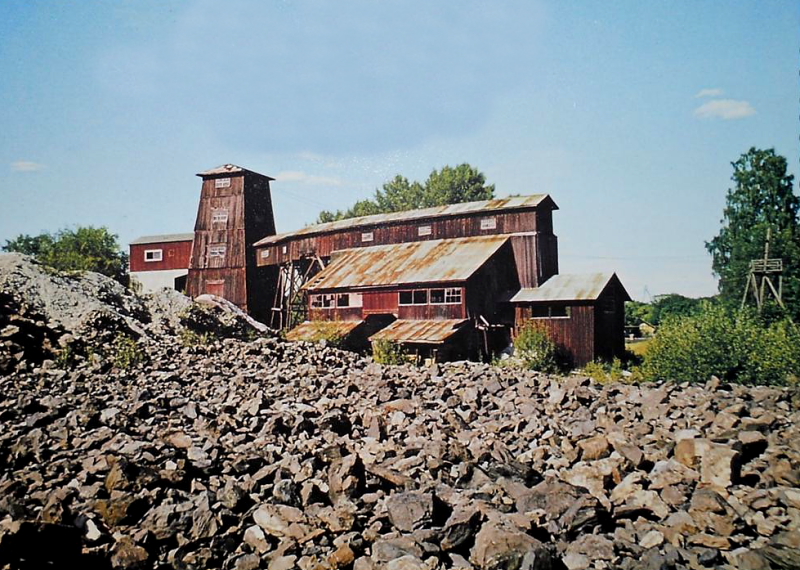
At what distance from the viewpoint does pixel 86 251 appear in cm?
3384

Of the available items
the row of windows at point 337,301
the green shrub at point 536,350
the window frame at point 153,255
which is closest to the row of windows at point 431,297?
the row of windows at point 337,301

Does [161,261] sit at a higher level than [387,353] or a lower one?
higher

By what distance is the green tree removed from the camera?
101 ft

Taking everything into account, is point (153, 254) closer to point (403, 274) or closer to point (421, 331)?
point (403, 274)

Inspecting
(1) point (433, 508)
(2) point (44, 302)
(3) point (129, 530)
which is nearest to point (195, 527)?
(3) point (129, 530)

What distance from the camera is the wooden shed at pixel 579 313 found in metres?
23.3

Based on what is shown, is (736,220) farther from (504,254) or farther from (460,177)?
(460,177)

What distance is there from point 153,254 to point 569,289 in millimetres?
26293

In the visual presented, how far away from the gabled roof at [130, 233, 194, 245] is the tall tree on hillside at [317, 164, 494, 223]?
1985cm

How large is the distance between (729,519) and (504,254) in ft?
62.2

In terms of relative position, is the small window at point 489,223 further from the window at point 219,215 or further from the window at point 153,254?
the window at point 153,254

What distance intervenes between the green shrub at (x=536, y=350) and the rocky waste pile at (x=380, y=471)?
222 inches

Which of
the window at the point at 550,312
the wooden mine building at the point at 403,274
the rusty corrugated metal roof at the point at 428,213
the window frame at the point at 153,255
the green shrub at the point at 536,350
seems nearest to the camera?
the green shrub at the point at 536,350

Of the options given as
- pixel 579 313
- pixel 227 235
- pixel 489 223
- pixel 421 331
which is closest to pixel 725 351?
pixel 579 313
